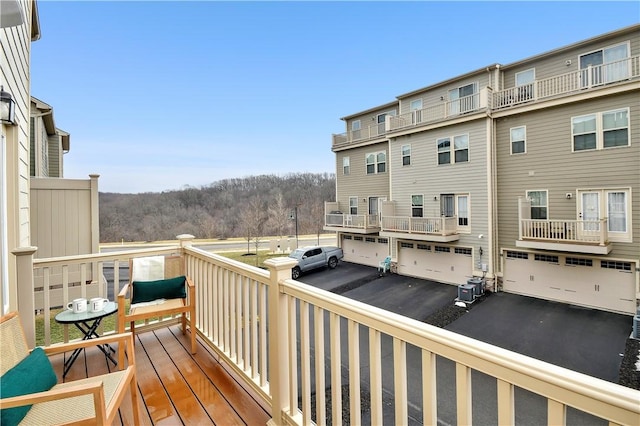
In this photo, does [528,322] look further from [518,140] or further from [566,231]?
[518,140]

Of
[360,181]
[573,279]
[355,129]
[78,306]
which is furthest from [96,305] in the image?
[355,129]

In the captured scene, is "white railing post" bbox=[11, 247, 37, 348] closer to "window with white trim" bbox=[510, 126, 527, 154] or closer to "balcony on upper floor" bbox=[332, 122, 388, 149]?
"window with white trim" bbox=[510, 126, 527, 154]

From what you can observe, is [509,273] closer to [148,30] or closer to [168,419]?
[168,419]

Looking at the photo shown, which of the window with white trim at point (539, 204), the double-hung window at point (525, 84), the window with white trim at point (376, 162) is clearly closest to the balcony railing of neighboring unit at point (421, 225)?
the window with white trim at point (539, 204)

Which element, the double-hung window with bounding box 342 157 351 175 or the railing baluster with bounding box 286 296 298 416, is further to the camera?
the double-hung window with bounding box 342 157 351 175

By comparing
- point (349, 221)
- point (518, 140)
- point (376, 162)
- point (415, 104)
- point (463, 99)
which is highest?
point (415, 104)

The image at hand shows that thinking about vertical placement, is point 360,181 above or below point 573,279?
above

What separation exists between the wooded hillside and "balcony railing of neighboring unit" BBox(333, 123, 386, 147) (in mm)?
8525

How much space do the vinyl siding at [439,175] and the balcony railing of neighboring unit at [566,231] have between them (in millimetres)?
1321

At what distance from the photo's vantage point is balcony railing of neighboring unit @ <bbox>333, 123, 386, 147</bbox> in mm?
14164

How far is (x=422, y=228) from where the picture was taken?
447 inches

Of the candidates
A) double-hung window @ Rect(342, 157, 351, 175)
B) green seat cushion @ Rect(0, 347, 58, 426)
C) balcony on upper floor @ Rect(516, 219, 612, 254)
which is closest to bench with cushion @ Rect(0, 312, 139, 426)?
green seat cushion @ Rect(0, 347, 58, 426)

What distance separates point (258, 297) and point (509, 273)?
10525 mm

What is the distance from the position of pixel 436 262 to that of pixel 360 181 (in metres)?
5.54
